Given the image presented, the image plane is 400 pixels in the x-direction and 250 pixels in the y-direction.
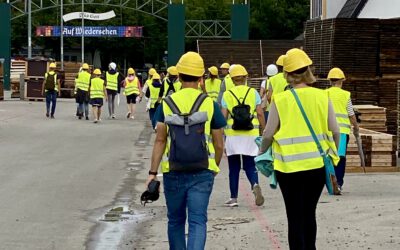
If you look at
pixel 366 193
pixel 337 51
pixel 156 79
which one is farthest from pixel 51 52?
pixel 366 193

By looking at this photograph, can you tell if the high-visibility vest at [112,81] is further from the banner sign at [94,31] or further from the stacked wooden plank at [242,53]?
the banner sign at [94,31]

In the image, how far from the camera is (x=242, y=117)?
11.5 m

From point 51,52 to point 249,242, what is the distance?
3432 inches

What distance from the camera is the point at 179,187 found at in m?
7.20

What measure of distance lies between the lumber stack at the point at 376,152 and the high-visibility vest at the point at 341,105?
3052 millimetres

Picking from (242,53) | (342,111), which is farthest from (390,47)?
(242,53)

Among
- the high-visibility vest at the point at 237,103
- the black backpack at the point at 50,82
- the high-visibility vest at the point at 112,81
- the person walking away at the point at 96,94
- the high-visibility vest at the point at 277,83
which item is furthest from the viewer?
the high-visibility vest at the point at 112,81

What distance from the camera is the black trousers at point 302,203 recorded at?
7086 mm

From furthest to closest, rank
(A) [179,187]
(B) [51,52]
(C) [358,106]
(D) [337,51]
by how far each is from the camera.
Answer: (B) [51,52] → (D) [337,51] → (C) [358,106] → (A) [179,187]

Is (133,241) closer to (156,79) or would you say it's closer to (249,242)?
(249,242)

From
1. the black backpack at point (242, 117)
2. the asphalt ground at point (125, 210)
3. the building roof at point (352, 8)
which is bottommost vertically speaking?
the asphalt ground at point (125, 210)

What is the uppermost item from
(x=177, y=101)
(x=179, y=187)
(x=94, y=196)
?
(x=177, y=101)

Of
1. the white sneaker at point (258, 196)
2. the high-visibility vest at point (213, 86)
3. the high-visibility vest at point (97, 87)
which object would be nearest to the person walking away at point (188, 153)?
the white sneaker at point (258, 196)

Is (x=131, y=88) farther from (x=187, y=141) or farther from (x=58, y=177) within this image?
(x=187, y=141)
